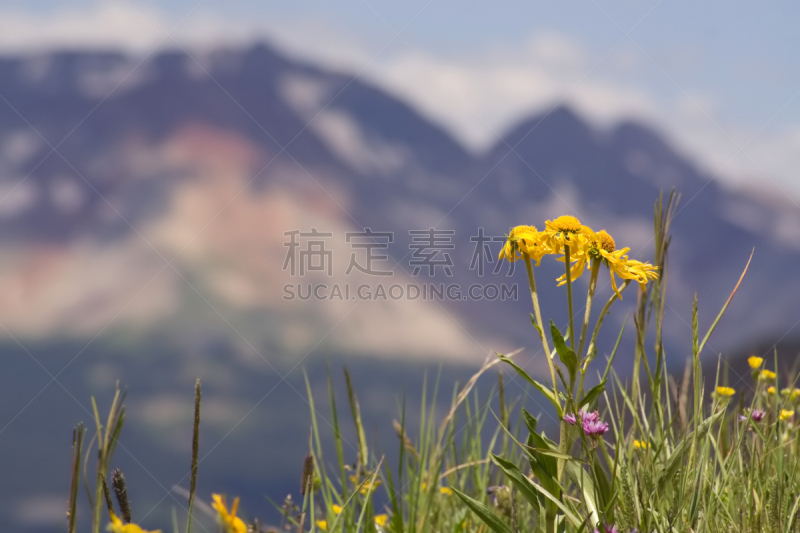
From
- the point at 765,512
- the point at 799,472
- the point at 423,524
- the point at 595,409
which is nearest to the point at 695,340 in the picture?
the point at 595,409

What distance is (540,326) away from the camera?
1997mm

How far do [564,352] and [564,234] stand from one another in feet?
1.48

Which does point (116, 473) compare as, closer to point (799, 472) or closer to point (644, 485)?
point (644, 485)

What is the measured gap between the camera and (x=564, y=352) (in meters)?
1.90

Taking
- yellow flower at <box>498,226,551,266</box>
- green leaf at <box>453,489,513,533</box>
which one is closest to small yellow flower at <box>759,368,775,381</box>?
yellow flower at <box>498,226,551,266</box>

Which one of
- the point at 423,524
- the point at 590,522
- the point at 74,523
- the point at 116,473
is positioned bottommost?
the point at 423,524

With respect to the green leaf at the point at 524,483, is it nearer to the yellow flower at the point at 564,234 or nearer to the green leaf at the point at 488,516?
the green leaf at the point at 488,516

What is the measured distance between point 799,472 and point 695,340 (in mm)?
1431

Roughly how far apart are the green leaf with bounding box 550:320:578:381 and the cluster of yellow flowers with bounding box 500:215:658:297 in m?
0.36

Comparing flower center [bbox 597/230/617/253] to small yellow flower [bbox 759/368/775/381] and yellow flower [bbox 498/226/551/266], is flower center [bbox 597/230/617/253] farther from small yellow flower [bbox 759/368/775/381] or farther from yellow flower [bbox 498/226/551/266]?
small yellow flower [bbox 759/368/775/381]

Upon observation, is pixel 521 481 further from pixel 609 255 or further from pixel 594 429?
pixel 609 255

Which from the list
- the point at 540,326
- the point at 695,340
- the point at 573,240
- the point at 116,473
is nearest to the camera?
the point at 116,473

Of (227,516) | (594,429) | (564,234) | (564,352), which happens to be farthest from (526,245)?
(227,516)

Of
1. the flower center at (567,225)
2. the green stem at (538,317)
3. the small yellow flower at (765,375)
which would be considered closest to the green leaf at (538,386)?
the green stem at (538,317)
